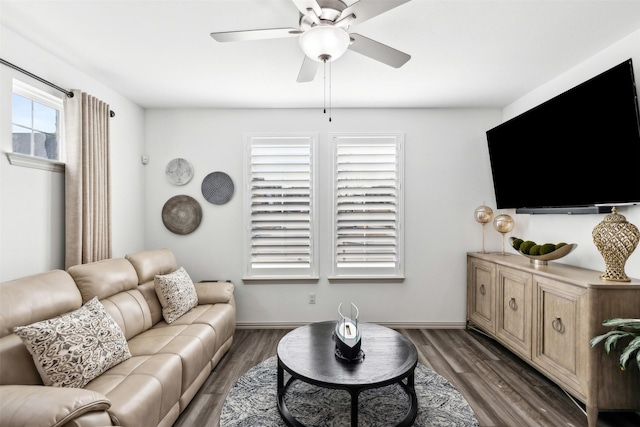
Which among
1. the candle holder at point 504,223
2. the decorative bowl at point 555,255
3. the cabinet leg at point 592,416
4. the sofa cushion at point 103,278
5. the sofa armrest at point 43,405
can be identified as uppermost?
the candle holder at point 504,223

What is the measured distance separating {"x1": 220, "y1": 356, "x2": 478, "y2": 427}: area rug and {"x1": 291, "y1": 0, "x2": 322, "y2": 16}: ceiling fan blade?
2488 millimetres

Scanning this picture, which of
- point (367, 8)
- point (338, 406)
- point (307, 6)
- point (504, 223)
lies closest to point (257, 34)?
point (307, 6)

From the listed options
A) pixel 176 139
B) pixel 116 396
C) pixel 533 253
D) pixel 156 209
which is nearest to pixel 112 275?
pixel 116 396

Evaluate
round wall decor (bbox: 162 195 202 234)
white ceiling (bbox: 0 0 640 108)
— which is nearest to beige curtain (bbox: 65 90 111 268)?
white ceiling (bbox: 0 0 640 108)

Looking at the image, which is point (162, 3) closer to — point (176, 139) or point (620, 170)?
point (176, 139)

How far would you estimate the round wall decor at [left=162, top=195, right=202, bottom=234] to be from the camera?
3.85m

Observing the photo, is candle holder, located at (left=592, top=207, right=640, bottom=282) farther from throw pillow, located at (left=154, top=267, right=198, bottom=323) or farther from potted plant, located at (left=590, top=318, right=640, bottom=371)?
throw pillow, located at (left=154, top=267, right=198, bottom=323)

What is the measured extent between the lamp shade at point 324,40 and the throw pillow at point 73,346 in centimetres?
207

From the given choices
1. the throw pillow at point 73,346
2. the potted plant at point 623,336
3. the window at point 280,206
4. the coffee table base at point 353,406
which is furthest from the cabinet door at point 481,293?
the throw pillow at point 73,346

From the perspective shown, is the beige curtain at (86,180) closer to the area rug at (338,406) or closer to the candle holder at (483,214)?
the area rug at (338,406)

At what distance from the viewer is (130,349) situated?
7.46 feet

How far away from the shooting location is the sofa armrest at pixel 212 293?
3297 millimetres

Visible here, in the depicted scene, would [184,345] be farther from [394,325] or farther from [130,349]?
[394,325]

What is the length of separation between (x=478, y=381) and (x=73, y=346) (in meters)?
2.94
